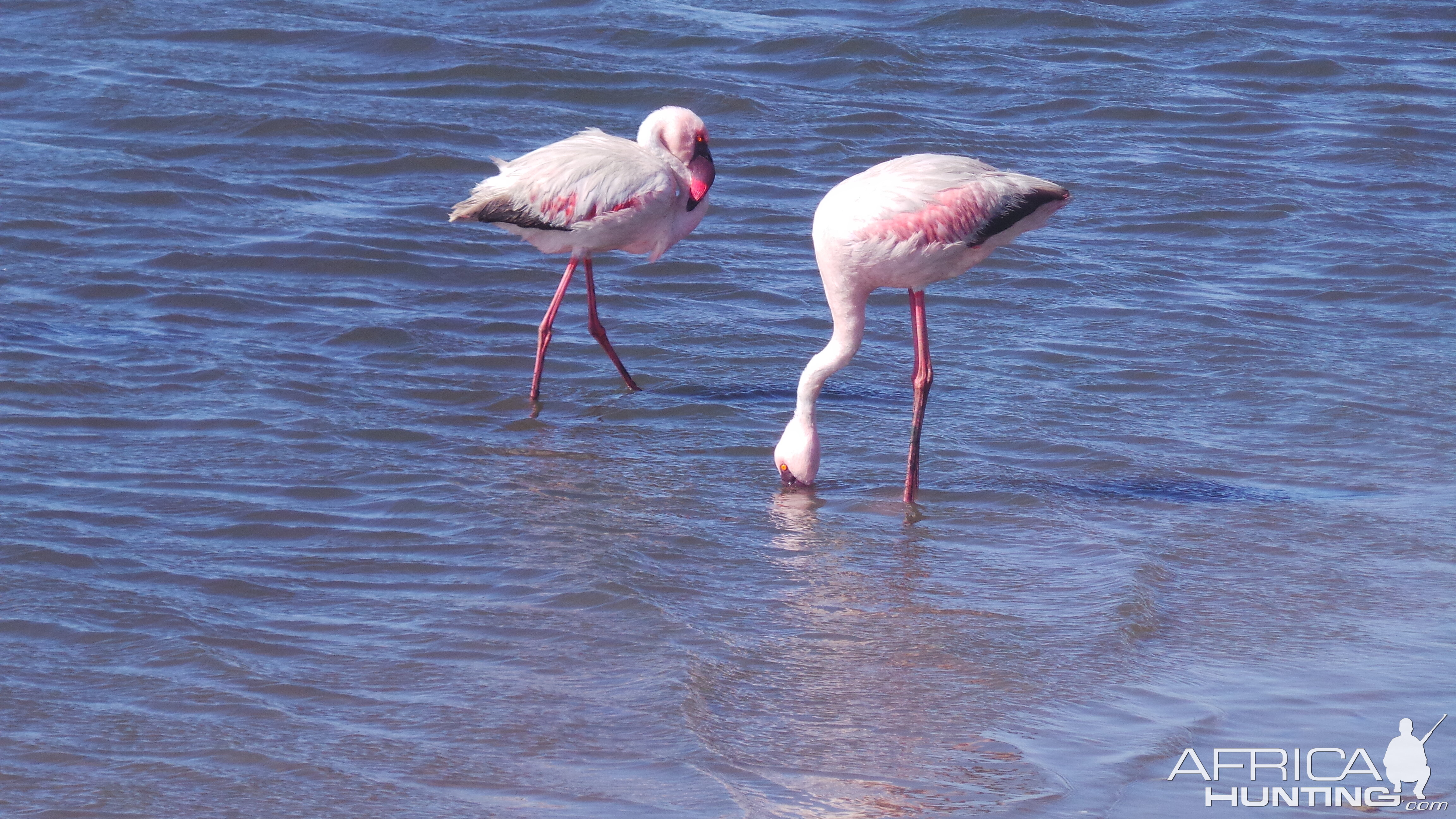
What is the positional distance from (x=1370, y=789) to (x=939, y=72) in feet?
34.2

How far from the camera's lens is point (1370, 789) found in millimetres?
4531

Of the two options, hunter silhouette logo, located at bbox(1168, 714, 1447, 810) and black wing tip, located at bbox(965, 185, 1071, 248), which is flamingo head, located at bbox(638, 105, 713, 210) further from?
hunter silhouette logo, located at bbox(1168, 714, 1447, 810)

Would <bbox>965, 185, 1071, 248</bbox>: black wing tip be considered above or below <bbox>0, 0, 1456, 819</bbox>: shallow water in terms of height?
above

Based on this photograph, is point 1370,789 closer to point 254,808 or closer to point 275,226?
point 254,808

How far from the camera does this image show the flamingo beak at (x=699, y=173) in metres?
8.68

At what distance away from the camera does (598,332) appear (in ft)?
28.3

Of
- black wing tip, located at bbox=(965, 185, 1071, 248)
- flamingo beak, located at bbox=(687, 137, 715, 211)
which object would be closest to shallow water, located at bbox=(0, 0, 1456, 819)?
A: flamingo beak, located at bbox=(687, 137, 715, 211)

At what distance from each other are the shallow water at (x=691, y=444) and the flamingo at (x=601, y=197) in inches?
23.1

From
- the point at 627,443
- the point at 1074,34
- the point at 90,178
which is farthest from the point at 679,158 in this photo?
the point at 1074,34

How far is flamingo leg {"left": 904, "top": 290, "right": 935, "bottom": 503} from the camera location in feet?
23.1

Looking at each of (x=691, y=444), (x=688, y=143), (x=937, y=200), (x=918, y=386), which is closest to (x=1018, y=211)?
(x=937, y=200)

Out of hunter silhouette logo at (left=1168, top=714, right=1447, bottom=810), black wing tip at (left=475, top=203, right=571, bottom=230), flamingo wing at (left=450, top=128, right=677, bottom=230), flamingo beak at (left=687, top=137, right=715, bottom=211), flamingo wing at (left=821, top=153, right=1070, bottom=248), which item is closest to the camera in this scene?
hunter silhouette logo at (left=1168, top=714, right=1447, bottom=810)

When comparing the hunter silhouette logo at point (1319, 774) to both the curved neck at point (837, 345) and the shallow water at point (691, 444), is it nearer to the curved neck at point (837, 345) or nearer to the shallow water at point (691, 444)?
the shallow water at point (691, 444)

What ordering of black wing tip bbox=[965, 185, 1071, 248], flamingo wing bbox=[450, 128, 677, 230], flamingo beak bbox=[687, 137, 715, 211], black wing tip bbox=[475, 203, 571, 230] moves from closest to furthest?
black wing tip bbox=[965, 185, 1071, 248], flamingo wing bbox=[450, 128, 677, 230], black wing tip bbox=[475, 203, 571, 230], flamingo beak bbox=[687, 137, 715, 211]
